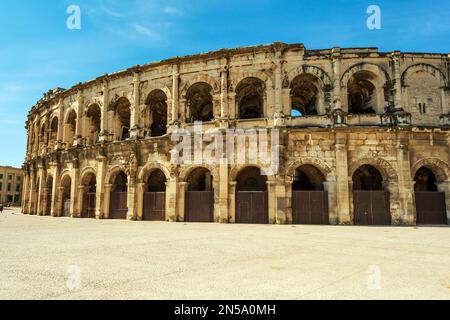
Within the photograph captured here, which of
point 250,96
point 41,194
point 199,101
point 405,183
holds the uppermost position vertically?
point 250,96

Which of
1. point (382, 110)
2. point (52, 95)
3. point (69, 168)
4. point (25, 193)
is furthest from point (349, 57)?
point (25, 193)

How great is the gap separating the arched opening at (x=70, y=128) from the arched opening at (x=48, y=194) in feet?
10.9

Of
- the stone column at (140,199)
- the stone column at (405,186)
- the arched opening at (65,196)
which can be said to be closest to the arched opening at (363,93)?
the stone column at (405,186)

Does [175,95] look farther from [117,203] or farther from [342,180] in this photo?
[342,180]

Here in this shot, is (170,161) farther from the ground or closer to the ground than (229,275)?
farther from the ground

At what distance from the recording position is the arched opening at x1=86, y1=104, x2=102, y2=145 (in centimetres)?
2030

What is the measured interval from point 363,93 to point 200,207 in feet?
37.9

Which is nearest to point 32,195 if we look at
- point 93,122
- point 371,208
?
point 93,122

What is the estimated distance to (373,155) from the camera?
14.3 metres

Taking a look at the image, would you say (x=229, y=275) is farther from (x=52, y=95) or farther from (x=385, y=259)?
(x=52, y=95)

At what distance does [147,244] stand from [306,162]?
9639 millimetres

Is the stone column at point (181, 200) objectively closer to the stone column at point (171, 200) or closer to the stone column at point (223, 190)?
the stone column at point (171, 200)

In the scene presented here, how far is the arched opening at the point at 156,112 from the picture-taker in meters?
17.7

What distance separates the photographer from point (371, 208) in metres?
14.1
